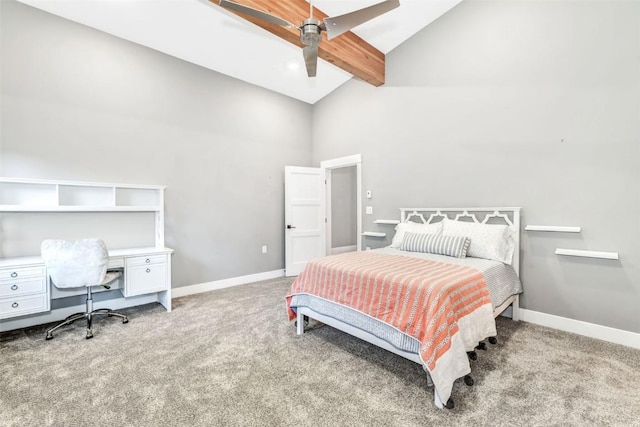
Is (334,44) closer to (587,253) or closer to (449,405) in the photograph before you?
(587,253)

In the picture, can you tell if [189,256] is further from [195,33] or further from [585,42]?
[585,42]

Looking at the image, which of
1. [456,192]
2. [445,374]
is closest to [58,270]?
[445,374]

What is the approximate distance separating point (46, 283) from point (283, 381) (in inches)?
100

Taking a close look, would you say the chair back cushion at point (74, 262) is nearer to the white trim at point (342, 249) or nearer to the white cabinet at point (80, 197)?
the white cabinet at point (80, 197)

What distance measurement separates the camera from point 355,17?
230 centimetres

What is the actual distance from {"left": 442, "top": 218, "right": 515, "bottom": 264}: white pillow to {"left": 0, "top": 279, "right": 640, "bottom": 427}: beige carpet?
77 cm

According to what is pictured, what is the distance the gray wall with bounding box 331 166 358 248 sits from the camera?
7.02 metres

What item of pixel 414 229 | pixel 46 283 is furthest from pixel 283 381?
pixel 46 283

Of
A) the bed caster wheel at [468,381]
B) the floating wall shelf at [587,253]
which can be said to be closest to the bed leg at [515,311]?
the floating wall shelf at [587,253]

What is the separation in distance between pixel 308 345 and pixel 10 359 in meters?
2.47

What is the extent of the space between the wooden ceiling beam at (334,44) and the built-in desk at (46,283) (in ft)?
9.15

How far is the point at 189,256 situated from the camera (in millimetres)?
4172

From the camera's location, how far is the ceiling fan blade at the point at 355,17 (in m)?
2.19

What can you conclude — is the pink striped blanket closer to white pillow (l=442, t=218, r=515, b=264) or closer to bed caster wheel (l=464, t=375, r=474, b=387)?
bed caster wheel (l=464, t=375, r=474, b=387)
